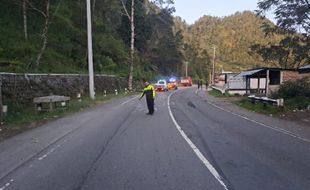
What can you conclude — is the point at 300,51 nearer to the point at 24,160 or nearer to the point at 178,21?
the point at 24,160

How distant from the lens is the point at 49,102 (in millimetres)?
22891

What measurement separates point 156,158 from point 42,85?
20561mm

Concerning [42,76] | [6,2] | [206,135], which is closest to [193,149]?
[206,135]

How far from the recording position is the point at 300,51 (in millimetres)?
52375

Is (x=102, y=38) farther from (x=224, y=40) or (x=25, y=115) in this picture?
(x=224, y=40)

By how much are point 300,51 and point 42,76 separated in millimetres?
34487

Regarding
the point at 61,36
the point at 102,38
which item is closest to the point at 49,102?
the point at 61,36

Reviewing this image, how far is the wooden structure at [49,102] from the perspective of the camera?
22.3 meters

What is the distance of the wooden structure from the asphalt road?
22.5ft

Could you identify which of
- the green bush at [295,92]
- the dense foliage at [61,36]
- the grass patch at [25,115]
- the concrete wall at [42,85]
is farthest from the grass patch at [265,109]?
the dense foliage at [61,36]

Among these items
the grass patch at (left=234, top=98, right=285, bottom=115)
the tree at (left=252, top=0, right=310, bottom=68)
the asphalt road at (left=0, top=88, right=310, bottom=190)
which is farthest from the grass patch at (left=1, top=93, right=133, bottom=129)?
the tree at (left=252, top=0, right=310, bottom=68)

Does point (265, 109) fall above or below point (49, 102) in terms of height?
below

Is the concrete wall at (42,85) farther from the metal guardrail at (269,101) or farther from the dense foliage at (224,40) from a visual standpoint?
the dense foliage at (224,40)

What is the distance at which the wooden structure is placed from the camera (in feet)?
73.2
